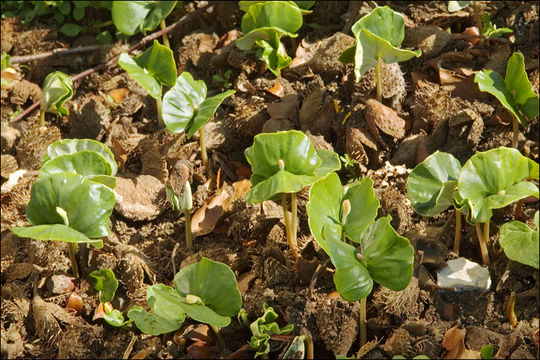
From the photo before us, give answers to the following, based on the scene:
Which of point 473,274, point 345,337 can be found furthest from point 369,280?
point 473,274

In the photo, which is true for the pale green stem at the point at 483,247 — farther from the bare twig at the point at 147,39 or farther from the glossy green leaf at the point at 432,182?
the bare twig at the point at 147,39

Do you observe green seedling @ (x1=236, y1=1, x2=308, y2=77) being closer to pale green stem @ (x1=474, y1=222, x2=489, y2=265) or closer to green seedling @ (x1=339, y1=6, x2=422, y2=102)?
green seedling @ (x1=339, y1=6, x2=422, y2=102)

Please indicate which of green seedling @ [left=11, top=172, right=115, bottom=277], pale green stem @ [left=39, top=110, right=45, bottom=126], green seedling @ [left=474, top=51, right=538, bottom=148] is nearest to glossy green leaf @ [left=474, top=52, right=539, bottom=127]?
green seedling @ [left=474, top=51, right=538, bottom=148]

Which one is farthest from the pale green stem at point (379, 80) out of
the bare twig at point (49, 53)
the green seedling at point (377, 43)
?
the bare twig at point (49, 53)

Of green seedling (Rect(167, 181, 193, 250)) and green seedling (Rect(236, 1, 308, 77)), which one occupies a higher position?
green seedling (Rect(236, 1, 308, 77))

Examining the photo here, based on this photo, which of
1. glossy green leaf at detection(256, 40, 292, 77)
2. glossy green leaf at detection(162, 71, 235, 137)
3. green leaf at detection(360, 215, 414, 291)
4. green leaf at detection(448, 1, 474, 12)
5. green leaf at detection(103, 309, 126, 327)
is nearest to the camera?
green leaf at detection(360, 215, 414, 291)

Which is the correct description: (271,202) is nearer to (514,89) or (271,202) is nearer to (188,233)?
(188,233)

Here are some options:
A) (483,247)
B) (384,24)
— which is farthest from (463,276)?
(384,24)
